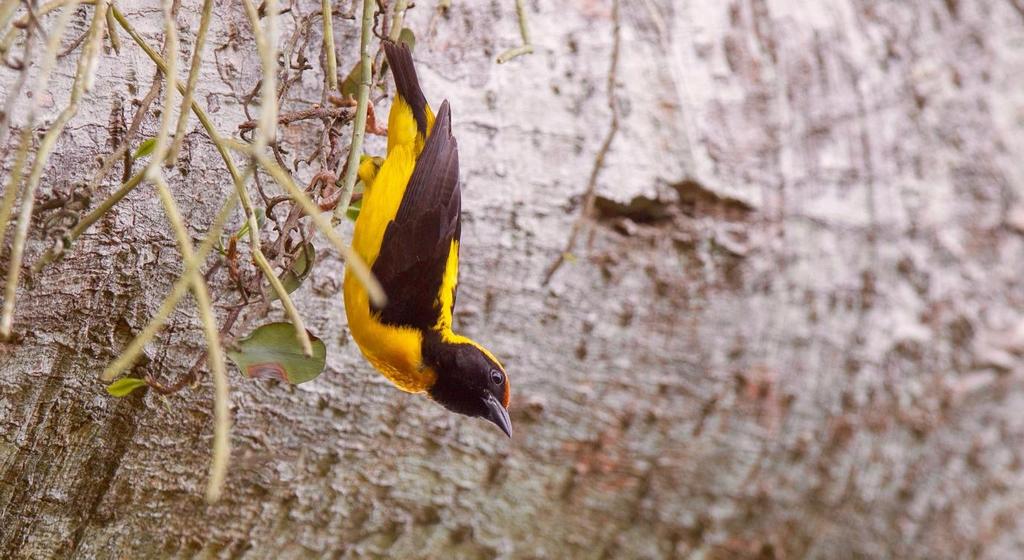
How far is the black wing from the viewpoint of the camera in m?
1.95

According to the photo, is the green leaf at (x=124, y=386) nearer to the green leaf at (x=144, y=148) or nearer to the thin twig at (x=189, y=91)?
the green leaf at (x=144, y=148)

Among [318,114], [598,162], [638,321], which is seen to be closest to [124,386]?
[318,114]

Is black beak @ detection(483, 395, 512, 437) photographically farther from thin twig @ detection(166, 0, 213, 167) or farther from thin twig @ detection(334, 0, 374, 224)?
thin twig @ detection(166, 0, 213, 167)

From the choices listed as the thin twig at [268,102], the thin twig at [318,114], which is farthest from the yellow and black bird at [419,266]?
the thin twig at [268,102]

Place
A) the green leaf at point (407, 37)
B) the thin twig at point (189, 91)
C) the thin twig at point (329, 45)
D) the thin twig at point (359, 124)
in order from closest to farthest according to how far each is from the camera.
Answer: the thin twig at point (189, 91) → the thin twig at point (359, 124) → the thin twig at point (329, 45) → the green leaf at point (407, 37)

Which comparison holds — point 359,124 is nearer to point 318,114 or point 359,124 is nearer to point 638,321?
point 318,114

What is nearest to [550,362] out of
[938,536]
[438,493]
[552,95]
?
[438,493]

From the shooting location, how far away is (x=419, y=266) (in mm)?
2100

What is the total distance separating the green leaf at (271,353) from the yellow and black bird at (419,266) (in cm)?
48

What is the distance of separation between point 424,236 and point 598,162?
43cm

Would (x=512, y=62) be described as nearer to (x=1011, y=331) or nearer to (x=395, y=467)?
(x=395, y=467)

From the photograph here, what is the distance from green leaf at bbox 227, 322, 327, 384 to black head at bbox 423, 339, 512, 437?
632 mm

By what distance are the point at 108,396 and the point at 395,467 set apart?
2.29ft

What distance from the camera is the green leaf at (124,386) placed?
1426mm
